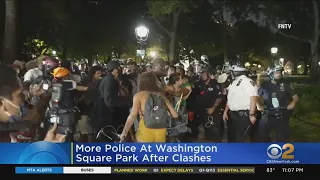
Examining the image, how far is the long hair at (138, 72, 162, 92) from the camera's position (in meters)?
6.03

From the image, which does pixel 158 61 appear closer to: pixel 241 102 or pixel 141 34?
Result: pixel 141 34

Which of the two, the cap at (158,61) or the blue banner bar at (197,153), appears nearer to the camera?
the blue banner bar at (197,153)

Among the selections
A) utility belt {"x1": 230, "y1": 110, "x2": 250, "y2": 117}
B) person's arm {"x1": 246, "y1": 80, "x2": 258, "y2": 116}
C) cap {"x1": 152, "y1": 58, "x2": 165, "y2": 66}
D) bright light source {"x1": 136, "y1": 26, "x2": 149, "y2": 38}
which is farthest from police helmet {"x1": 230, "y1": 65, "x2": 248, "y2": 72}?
bright light source {"x1": 136, "y1": 26, "x2": 149, "y2": 38}

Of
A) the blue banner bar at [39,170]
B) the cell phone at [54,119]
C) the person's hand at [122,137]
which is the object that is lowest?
the blue banner bar at [39,170]

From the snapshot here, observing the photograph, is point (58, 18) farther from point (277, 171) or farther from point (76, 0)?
point (277, 171)

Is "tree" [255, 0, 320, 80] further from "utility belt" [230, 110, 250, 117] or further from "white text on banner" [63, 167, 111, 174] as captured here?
"white text on banner" [63, 167, 111, 174]

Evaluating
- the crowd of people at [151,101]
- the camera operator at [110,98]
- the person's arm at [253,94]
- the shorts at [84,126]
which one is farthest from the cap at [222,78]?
the shorts at [84,126]

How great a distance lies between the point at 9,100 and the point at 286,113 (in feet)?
8.27

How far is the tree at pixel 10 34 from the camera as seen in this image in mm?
6039

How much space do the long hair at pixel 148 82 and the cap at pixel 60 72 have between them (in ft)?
2.22

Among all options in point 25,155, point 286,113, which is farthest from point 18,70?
point 286,113

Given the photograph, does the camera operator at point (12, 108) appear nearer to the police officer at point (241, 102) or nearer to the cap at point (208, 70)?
the cap at point (208, 70)

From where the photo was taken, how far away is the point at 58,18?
6113 millimetres

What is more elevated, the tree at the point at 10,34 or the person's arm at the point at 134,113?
the tree at the point at 10,34
